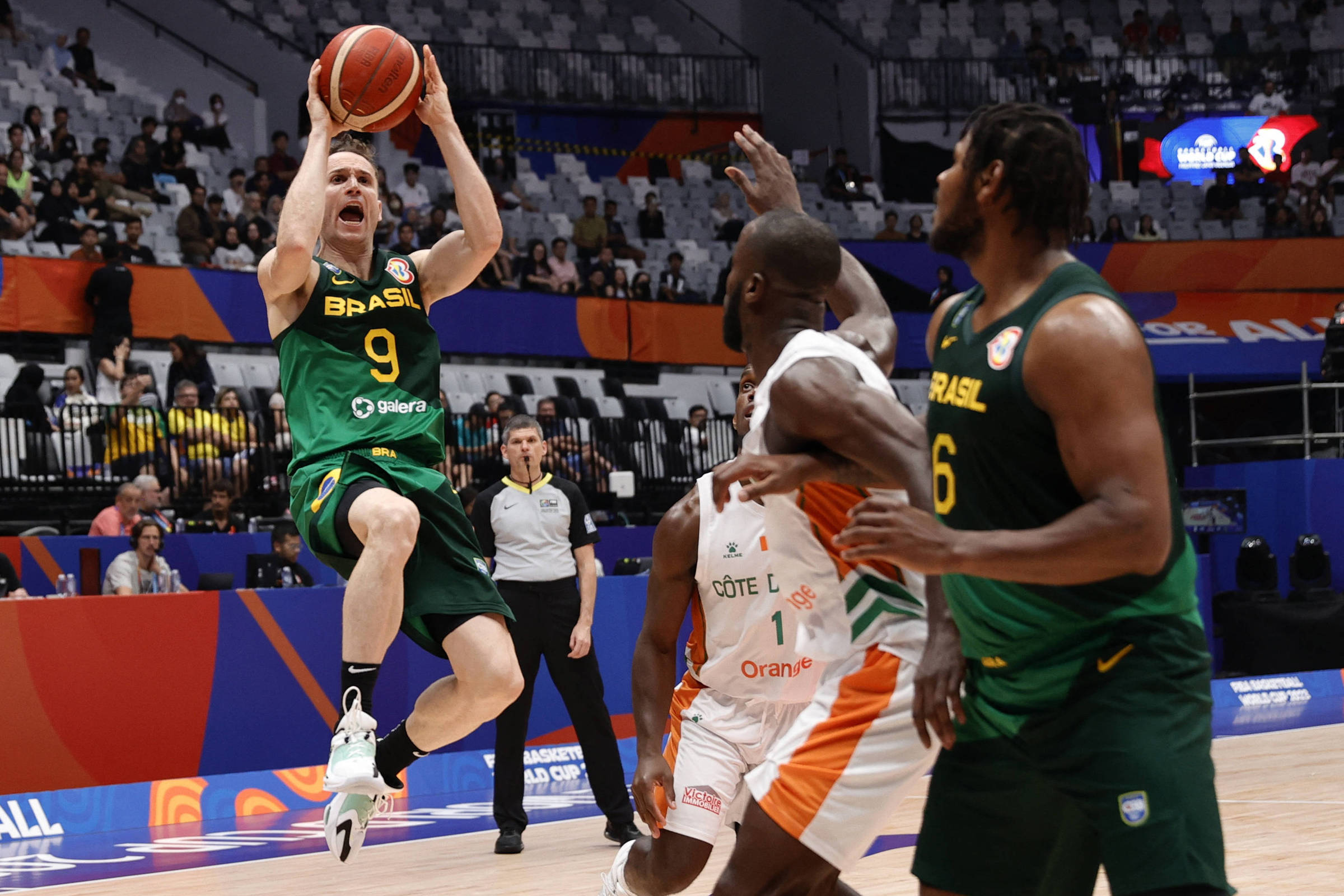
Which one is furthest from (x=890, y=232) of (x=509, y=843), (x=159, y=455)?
(x=509, y=843)

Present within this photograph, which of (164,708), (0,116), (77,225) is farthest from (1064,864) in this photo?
(0,116)

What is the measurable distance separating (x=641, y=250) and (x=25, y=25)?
8.95 m

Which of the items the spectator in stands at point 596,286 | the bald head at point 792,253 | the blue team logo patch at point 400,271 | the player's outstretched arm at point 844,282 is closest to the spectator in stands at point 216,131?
the spectator in stands at point 596,286

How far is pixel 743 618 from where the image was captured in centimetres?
486

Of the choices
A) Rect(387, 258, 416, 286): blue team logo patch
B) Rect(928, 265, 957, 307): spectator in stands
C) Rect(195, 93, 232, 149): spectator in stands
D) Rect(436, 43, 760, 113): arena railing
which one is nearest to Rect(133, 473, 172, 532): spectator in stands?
Rect(387, 258, 416, 286): blue team logo patch

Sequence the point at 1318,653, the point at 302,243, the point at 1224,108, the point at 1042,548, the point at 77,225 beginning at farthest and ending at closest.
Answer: the point at 1224,108, the point at 77,225, the point at 1318,653, the point at 302,243, the point at 1042,548

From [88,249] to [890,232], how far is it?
37.8ft

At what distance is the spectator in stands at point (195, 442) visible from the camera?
13.0 metres

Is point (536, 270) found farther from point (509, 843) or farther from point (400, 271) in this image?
point (400, 271)

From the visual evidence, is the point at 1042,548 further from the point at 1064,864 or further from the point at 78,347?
the point at 78,347

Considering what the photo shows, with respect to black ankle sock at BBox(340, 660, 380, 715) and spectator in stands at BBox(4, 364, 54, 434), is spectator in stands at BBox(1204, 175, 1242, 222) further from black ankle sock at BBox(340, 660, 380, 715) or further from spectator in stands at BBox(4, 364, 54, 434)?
black ankle sock at BBox(340, 660, 380, 715)

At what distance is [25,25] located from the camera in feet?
66.3

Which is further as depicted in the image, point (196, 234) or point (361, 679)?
point (196, 234)

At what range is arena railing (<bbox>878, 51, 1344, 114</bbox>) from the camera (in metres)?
25.1
